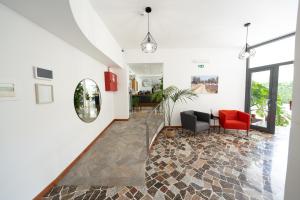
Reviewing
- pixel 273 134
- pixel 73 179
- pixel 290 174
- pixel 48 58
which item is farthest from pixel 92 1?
pixel 273 134

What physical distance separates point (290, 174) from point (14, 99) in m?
3.03

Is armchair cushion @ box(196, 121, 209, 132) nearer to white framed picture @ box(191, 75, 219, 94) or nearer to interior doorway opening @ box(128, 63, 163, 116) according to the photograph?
white framed picture @ box(191, 75, 219, 94)

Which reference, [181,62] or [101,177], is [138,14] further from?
[101,177]

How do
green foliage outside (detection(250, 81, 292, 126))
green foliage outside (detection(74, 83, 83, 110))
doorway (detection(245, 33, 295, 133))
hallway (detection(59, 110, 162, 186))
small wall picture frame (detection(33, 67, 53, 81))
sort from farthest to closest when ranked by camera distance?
1. green foliage outside (detection(250, 81, 292, 126))
2. doorway (detection(245, 33, 295, 133))
3. green foliage outside (detection(74, 83, 83, 110))
4. hallway (detection(59, 110, 162, 186))
5. small wall picture frame (detection(33, 67, 53, 81))

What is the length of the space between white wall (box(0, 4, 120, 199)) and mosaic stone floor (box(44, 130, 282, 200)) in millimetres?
506

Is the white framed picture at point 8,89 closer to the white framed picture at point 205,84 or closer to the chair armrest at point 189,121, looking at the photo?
the chair armrest at point 189,121

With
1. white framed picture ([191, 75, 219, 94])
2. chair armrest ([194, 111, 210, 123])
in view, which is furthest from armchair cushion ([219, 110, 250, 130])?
white framed picture ([191, 75, 219, 94])

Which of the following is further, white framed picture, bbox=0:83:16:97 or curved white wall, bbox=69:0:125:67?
curved white wall, bbox=69:0:125:67

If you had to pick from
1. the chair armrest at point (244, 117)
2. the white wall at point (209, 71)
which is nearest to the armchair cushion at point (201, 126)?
the white wall at point (209, 71)

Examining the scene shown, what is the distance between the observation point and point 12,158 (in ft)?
4.70

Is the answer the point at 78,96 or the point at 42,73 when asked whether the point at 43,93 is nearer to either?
the point at 42,73

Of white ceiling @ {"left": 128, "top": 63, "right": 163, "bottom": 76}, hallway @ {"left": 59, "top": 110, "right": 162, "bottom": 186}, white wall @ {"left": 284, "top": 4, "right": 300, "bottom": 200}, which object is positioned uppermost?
white ceiling @ {"left": 128, "top": 63, "right": 163, "bottom": 76}

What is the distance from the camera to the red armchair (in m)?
3.77

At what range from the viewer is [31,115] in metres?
1.67
